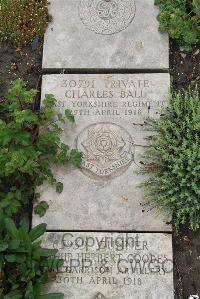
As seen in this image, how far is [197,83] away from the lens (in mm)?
5316

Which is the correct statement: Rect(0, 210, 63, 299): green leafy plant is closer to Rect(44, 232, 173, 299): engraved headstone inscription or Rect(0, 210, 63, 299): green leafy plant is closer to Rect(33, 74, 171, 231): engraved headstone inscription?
Rect(44, 232, 173, 299): engraved headstone inscription

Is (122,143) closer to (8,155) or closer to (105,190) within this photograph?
(105,190)

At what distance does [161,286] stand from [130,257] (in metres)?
0.35

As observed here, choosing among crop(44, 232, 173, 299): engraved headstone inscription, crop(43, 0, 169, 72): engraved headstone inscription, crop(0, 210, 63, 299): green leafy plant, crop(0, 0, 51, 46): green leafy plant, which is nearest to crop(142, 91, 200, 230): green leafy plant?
crop(44, 232, 173, 299): engraved headstone inscription

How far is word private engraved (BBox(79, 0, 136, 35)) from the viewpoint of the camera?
5.50 m

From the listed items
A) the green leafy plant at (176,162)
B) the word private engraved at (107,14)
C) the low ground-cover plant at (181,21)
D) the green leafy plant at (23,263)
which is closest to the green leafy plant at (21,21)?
the word private engraved at (107,14)

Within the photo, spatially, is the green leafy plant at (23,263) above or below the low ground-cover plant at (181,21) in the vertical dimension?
below

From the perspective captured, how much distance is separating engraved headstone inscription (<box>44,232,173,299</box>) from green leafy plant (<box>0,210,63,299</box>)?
171 mm

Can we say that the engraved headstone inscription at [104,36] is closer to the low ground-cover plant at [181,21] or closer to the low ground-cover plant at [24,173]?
the low ground-cover plant at [181,21]

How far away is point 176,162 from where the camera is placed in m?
4.57

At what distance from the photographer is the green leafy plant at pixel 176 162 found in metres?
4.56

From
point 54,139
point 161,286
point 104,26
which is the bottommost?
point 161,286

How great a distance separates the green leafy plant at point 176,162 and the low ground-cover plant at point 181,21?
778 mm

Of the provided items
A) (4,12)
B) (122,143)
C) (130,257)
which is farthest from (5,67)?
(130,257)
